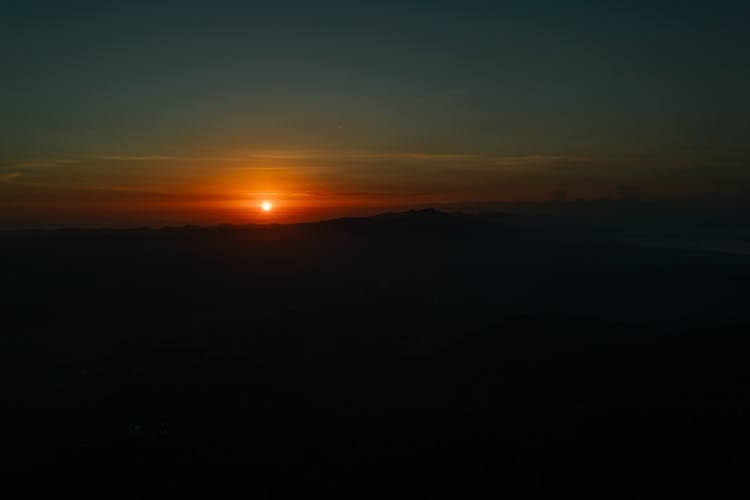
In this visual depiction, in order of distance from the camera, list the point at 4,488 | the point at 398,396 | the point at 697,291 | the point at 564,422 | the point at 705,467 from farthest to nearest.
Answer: the point at 697,291 < the point at 398,396 < the point at 564,422 < the point at 4,488 < the point at 705,467

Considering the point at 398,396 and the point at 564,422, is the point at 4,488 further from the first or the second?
the point at 564,422

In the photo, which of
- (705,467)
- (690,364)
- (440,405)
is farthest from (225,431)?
(690,364)

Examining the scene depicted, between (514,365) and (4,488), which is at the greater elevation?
(4,488)

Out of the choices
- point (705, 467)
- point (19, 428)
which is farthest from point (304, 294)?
point (705, 467)

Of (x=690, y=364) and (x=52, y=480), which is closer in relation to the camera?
(x=52, y=480)

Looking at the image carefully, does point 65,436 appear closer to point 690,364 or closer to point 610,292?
point 690,364

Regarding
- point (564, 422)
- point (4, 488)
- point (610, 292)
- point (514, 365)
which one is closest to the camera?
point (4, 488)
